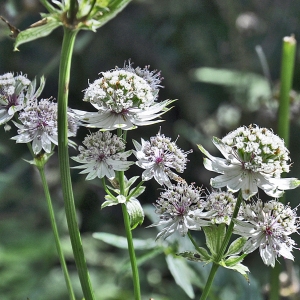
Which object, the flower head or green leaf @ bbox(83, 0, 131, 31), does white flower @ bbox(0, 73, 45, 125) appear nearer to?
the flower head

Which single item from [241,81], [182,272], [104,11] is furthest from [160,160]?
[241,81]

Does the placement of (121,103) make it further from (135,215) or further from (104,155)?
(135,215)

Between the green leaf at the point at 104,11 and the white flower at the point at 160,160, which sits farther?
the white flower at the point at 160,160

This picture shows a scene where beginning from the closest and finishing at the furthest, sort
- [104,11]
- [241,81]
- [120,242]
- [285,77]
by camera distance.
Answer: [104,11] → [285,77] → [120,242] → [241,81]

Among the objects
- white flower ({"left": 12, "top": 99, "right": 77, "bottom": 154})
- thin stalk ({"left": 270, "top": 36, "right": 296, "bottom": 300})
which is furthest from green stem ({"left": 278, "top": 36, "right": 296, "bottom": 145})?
white flower ({"left": 12, "top": 99, "right": 77, "bottom": 154})

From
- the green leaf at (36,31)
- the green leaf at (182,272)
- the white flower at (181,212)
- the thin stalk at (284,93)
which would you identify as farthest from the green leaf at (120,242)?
the green leaf at (36,31)

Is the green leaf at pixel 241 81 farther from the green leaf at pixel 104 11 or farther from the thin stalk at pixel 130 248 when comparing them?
the green leaf at pixel 104 11
